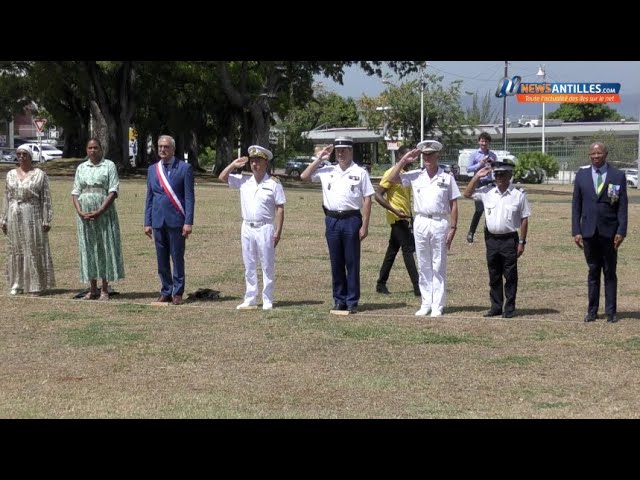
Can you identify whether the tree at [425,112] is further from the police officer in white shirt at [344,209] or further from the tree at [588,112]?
the police officer in white shirt at [344,209]

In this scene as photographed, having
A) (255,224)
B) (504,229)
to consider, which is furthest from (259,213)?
(504,229)

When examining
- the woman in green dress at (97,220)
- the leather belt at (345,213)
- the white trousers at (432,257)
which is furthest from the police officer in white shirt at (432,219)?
the woman in green dress at (97,220)

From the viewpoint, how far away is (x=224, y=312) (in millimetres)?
12516

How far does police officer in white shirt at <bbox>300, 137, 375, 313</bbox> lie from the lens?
12242mm

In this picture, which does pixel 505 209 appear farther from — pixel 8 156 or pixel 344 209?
pixel 8 156

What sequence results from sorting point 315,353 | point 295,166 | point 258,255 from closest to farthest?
point 315,353
point 258,255
point 295,166

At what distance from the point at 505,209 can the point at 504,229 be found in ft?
0.72

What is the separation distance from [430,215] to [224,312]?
2.58 meters

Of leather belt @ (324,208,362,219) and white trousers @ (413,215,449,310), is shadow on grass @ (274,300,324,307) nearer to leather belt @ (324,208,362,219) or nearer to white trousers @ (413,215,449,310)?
leather belt @ (324,208,362,219)

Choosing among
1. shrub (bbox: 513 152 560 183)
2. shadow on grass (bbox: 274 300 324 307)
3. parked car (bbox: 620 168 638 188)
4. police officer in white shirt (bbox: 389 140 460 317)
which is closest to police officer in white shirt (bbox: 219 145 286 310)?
shadow on grass (bbox: 274 300 324 307)

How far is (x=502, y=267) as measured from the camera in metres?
12.3

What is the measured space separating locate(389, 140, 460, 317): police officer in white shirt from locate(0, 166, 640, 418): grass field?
0.39 meters

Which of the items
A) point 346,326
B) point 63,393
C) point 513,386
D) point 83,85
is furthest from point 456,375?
point 83,85

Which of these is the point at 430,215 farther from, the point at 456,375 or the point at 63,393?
the point at 63,393
